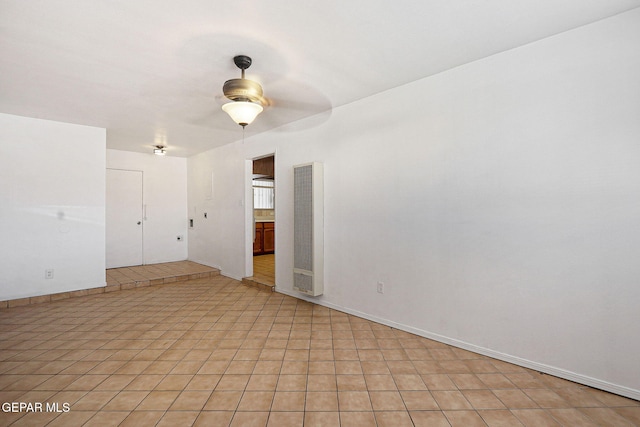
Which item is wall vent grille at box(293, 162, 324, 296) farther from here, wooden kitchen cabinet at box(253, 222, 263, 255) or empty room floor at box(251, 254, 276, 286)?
wooden kitchen cabinet at box(253, 222, 263, 255)

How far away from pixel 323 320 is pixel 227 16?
2.91m

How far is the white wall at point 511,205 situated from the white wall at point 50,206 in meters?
3.67

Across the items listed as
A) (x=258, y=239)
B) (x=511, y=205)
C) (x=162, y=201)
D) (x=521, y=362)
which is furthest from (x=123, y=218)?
(x=521, y=362)

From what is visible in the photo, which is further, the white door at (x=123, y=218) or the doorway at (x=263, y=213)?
the doorway at (x=263, y=213)

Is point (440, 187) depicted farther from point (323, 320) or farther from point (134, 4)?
point (134, 4)

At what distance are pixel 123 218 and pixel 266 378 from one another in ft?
17.1

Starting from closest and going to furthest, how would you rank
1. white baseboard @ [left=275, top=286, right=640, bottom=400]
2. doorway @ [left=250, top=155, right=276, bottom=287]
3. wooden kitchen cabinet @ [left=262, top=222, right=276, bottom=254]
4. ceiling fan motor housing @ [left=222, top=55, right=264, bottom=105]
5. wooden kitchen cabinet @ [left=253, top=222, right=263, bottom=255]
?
white baseboard @ [left=275, top=286, right=640, bottom=400], ceiling fan motor housing @ [left=222, top=55, right=264, bottom=105], doorway @ [left=250, top=155, right=276, bottom=287], wooden kitchen cabinet @ [left=253, top=222, right=263, bottom=255], wooden kitchen cabinet @ [left=262, top=222, right=276, bottom=254]

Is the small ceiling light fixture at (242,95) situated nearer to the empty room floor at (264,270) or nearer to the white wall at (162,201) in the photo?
Result: the empty room floor at (264,270)

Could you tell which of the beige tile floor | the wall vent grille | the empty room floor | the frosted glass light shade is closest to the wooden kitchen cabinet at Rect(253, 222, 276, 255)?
the empty room floor

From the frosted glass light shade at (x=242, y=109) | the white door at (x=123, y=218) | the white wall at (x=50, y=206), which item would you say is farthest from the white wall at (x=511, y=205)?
the white door at (x=123, y=218)

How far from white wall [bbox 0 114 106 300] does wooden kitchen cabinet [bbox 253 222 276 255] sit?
3.47m

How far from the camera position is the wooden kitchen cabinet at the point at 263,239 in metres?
7.36

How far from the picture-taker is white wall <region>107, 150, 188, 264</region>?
234 inches

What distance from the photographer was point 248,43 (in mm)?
2150
